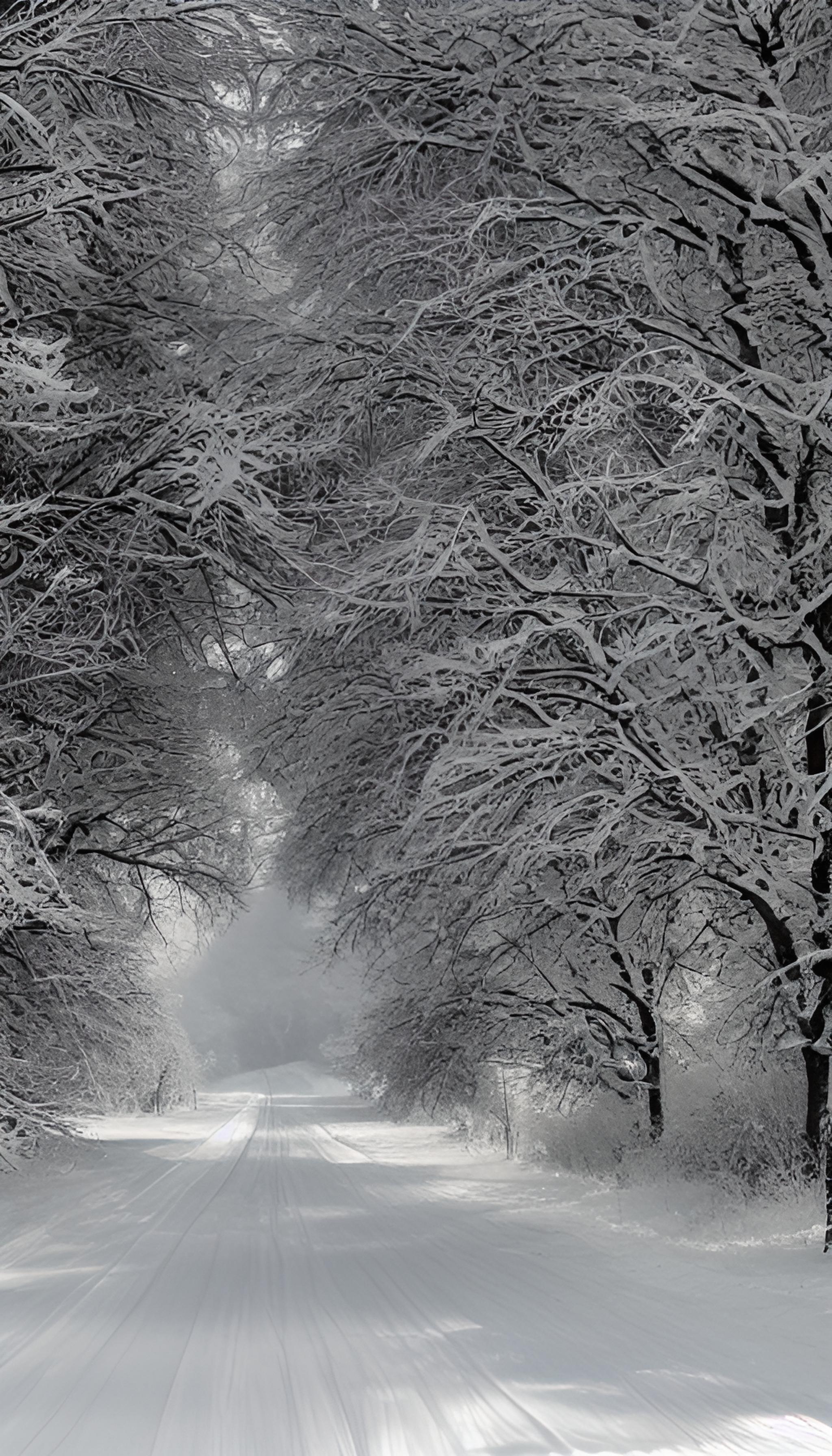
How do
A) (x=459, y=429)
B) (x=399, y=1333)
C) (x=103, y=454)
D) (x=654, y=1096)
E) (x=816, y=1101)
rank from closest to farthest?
(x=399, y=1333) < (x=459, y=429) < (x=816, y=1101) < (x=103, y=454) < (x=654, y=1096)

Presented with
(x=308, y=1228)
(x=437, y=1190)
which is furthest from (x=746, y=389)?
(x=437, y=1190)

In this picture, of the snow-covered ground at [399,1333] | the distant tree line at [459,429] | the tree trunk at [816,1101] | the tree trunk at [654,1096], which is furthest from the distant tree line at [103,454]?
the tree trunk at [654,1096]

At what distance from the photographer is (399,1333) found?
6.34 metres

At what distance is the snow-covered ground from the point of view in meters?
4.59

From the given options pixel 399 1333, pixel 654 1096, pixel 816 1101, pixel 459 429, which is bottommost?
pixel 654 1096

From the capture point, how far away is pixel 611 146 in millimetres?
9039

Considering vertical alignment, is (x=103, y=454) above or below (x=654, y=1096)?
above

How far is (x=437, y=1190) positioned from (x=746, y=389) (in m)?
9.87

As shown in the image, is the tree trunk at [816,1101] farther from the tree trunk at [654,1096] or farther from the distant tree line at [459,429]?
the tree trunk at [654,1096]

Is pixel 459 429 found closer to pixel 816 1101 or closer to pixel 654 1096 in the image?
pixel 816 1101

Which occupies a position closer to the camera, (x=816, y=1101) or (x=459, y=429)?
(x=459, y=429)

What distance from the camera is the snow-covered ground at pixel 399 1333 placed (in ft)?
15.0

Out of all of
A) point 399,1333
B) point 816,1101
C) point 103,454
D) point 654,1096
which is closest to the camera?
point 399,1333

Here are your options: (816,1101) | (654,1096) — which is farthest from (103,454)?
(654,1096)
